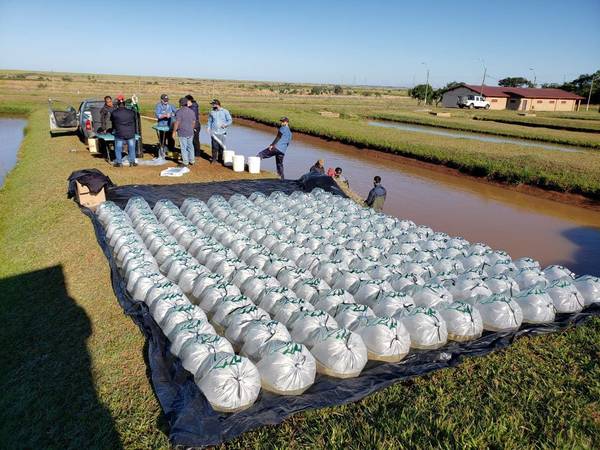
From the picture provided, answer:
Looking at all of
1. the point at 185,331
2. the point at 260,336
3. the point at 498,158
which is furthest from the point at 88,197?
the point at 498,158

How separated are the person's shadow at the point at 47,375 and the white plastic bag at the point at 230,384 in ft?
2.70

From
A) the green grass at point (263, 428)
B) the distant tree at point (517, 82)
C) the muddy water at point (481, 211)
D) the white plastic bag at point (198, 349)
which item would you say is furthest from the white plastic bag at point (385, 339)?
the distant tree at point (517, 82)

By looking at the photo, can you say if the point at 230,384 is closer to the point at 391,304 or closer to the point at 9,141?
the point at 391,304

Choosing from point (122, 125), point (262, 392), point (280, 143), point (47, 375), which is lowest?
point (47, 375)

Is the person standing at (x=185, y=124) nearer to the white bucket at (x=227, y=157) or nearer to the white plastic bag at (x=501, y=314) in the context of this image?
the white bucket at (x=227, y=157)

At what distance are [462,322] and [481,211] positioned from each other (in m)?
9.10

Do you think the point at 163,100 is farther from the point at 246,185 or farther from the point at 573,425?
the point at 573,425

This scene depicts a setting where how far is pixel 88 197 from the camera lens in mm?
9000

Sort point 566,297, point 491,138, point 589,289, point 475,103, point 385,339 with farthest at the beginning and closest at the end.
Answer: point 475,103 → point 491,138 → point 589,289 → point 566,297 → point 385,339

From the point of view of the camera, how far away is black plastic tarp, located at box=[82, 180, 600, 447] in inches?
140

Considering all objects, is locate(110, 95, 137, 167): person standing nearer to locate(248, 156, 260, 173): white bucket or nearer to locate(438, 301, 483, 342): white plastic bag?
locate(248, 156, 260, 173): white bucket

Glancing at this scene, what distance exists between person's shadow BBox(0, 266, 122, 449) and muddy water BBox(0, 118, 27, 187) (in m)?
9.50

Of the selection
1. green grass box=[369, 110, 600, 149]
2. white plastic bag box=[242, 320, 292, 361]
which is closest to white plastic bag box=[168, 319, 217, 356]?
white plastic bag box=[242, 320, 292, 361]

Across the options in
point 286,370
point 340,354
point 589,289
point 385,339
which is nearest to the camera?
point 286,370
